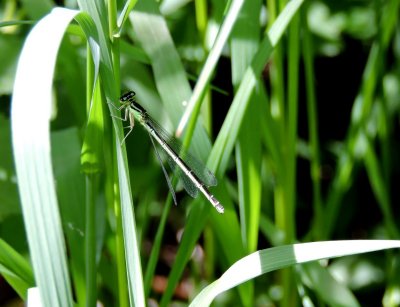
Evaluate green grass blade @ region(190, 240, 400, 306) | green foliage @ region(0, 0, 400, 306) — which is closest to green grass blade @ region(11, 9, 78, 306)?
green foliage @ region(0, 0, 400, 306)

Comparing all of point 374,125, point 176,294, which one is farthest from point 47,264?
point 176,294

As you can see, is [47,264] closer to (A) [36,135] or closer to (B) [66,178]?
(A) [36,135]

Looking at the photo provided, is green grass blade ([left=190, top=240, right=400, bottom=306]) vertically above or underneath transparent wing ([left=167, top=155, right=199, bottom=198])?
underneath

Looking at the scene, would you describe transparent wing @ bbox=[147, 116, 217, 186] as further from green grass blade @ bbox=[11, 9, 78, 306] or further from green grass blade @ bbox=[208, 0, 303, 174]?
green grass blade @ bbox=[11, 9, 78, 306]

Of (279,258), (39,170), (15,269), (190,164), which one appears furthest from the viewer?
(190,164)

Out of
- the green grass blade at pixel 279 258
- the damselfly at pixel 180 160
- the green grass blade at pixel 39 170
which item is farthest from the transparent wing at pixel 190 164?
the green grass blade at pixel 39 170

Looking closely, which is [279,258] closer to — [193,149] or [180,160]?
[193,149]

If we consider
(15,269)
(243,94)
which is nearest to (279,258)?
(243,94)
